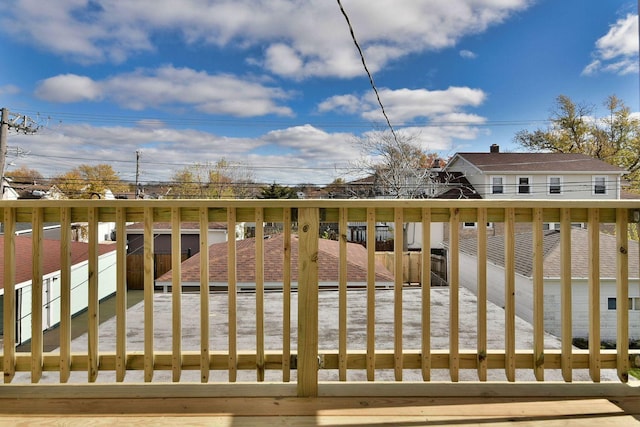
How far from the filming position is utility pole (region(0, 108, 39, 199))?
9.44 m

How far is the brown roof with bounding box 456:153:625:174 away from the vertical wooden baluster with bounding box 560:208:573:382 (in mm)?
15888

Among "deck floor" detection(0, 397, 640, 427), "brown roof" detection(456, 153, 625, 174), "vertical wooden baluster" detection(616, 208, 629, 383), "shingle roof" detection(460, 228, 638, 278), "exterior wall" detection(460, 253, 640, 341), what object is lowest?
"exterior wall" detection(460, 253, 640, 341)

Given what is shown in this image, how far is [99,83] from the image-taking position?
21703mm

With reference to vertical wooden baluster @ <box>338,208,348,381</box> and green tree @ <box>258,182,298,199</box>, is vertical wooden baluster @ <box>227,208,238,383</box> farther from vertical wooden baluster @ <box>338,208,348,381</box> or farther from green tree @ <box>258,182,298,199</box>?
green tree @ <box>258,182,298,199</box>

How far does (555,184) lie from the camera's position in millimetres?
16078

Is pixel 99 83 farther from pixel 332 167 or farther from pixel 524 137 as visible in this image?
pixel 524 137

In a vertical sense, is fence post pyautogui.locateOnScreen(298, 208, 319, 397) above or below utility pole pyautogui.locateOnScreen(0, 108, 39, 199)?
below

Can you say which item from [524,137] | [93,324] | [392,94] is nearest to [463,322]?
[93,324]

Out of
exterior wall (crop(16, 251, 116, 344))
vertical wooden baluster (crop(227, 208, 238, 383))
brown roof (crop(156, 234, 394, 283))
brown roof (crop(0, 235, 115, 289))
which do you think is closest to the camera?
vertical wooden baluster (crop(227, 208, 238, 383))

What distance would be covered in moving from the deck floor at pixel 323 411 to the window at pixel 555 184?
17.0m

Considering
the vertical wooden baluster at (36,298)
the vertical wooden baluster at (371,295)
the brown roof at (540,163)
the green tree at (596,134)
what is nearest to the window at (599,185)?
the brown roof at (540,163)

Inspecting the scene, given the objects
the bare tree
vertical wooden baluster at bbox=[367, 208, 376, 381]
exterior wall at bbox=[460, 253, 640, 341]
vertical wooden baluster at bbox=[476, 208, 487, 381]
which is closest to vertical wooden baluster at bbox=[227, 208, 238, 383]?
vertical wooden baluster at bbox=[367, 208, 376, 381]

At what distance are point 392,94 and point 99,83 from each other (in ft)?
55.2

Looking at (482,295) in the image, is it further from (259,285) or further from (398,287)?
(259,285)
